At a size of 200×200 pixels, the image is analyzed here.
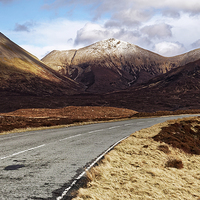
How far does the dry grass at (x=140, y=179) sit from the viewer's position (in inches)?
213

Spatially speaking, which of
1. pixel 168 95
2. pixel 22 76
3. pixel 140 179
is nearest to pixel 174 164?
pixel 140 179

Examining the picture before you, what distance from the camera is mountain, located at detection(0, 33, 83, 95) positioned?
426 ft

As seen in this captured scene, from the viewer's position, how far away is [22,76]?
13938 centimetres

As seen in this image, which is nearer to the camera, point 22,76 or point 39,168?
point 39,168

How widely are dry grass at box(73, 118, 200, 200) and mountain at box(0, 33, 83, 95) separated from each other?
12295 centimetres

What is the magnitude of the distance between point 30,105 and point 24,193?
83634 mm

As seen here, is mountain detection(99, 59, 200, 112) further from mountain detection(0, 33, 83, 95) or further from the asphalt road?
the asphalt road

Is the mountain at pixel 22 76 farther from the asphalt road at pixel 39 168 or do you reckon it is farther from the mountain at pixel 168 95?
the asphalt road at pixel 39 168

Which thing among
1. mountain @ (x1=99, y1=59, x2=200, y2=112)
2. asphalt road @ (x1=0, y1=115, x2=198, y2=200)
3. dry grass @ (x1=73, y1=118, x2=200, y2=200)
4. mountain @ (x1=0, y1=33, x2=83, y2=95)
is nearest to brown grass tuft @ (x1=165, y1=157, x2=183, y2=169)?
dry grass @ (x1=73, y1=118, x2=200, y2=200)

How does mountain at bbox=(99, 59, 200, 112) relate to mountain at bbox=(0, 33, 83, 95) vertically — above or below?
below

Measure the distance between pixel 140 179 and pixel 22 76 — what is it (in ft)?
465

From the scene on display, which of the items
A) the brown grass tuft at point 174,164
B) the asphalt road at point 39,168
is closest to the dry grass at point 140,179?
the brown grass tuft at point 174,164

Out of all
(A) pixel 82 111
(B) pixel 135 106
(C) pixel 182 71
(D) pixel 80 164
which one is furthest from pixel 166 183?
(C) pixel 182 71

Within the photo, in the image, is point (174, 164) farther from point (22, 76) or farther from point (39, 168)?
point (22, 76)
